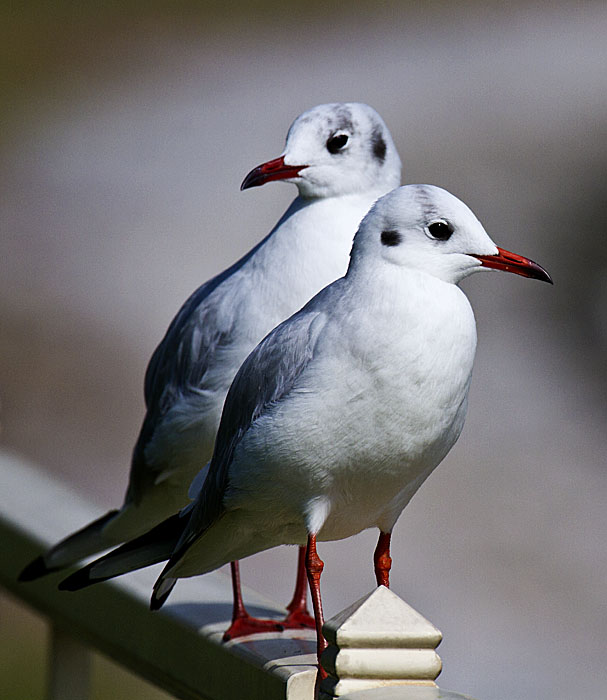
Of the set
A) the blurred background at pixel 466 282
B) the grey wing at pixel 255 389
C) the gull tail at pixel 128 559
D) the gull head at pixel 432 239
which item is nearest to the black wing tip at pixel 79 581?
the gull tail at pixel 128 559

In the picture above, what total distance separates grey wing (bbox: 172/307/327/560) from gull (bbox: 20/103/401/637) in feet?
0.60

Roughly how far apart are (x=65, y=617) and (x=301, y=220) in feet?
3.28

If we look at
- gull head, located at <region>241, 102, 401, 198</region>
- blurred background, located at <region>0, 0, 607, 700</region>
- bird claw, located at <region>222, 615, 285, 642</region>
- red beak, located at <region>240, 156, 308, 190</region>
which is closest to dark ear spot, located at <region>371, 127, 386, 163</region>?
gull head, located at <region>241, 102, 401, 198</region>

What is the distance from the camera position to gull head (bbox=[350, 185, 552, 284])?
4.95 feet

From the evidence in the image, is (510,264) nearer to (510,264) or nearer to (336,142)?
(510,264)

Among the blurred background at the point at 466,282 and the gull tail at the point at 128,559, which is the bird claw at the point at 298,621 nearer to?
the gull tail at the point at 128,559

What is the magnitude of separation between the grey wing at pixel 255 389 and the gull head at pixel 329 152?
39cm

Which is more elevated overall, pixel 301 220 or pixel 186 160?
pixel 301 220

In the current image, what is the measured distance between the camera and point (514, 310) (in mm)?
6551

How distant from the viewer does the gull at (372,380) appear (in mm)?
1486

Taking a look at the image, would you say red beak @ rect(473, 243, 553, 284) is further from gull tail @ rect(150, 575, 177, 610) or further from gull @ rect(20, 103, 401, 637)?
gull tail @ rect(150, 575, 177, 610)

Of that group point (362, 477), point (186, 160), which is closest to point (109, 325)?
point (186, 160)

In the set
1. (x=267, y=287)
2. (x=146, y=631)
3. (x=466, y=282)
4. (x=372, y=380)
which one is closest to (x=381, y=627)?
(x=372, y=380)

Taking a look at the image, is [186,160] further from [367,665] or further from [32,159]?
[367,665]
